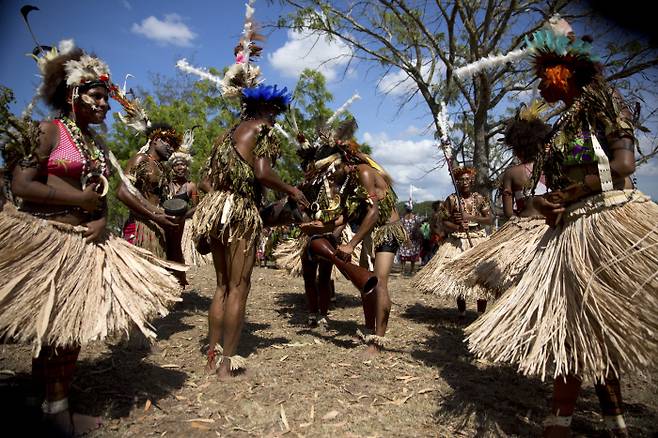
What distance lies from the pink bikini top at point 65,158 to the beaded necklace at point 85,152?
0.7 inches

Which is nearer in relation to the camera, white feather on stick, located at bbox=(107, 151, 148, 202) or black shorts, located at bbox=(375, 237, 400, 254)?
white feather on stick, located at bbox=(107, 151, 148, 202)

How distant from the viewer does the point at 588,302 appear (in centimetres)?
210

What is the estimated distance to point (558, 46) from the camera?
93.9 inches

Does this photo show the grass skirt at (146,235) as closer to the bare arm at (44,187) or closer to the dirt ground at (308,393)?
the dirt ground at (308,393)

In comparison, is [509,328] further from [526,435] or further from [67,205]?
[67,205]

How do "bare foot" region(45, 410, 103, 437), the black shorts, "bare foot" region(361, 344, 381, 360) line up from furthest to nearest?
the black shorts
"bare foot" region(361, 344, 381, 360)
"bare foot" region(45, 410, 103, 437)

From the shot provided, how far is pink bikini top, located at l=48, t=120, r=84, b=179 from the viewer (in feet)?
7.32

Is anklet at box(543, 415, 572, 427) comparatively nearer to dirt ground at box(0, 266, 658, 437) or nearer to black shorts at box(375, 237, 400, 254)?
dirt ground at box(0, 266, 658, 437)

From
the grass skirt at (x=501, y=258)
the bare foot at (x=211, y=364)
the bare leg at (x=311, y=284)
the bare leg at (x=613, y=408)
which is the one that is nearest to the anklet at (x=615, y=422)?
the bare leg at (x=613, y=408)

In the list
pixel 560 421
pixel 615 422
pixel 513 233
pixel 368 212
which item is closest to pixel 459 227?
pixel 513 233

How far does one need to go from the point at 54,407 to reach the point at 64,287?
608mm

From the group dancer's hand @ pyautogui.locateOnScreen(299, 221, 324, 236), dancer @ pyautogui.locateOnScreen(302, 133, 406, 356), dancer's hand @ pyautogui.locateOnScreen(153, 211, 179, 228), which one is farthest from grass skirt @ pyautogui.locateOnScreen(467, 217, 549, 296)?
dancer's hand @ pyautogui.locateOnScreen(153, 211, 179, 228)

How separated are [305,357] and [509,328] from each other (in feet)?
6.06

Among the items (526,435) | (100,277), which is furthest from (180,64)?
(526,435)
